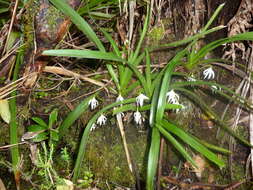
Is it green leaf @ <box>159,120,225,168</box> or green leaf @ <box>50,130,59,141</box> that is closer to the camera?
green leaf @ <box>159,120,225,168</box>

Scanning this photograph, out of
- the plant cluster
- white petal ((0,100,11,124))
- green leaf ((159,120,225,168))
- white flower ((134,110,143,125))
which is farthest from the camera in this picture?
white petal ((0,100,11,124))

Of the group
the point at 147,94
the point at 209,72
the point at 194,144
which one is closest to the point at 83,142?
the point at 147,94

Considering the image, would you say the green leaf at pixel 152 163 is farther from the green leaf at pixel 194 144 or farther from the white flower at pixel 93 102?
the white flower at pixel 93 102

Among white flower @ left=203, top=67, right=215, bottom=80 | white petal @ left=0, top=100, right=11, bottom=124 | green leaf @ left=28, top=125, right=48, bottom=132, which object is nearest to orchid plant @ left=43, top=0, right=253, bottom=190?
white flower @ left=203, top=67, right=215, bottom=80

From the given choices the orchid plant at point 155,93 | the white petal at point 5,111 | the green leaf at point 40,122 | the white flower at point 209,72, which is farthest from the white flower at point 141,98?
the white petal at point 5,111

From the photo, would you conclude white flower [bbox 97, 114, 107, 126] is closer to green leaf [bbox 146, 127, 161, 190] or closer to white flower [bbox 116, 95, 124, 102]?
white flower [bbox 116, 95, 124, 102]

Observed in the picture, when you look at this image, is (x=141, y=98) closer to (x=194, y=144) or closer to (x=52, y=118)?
(x=194, y=144)
